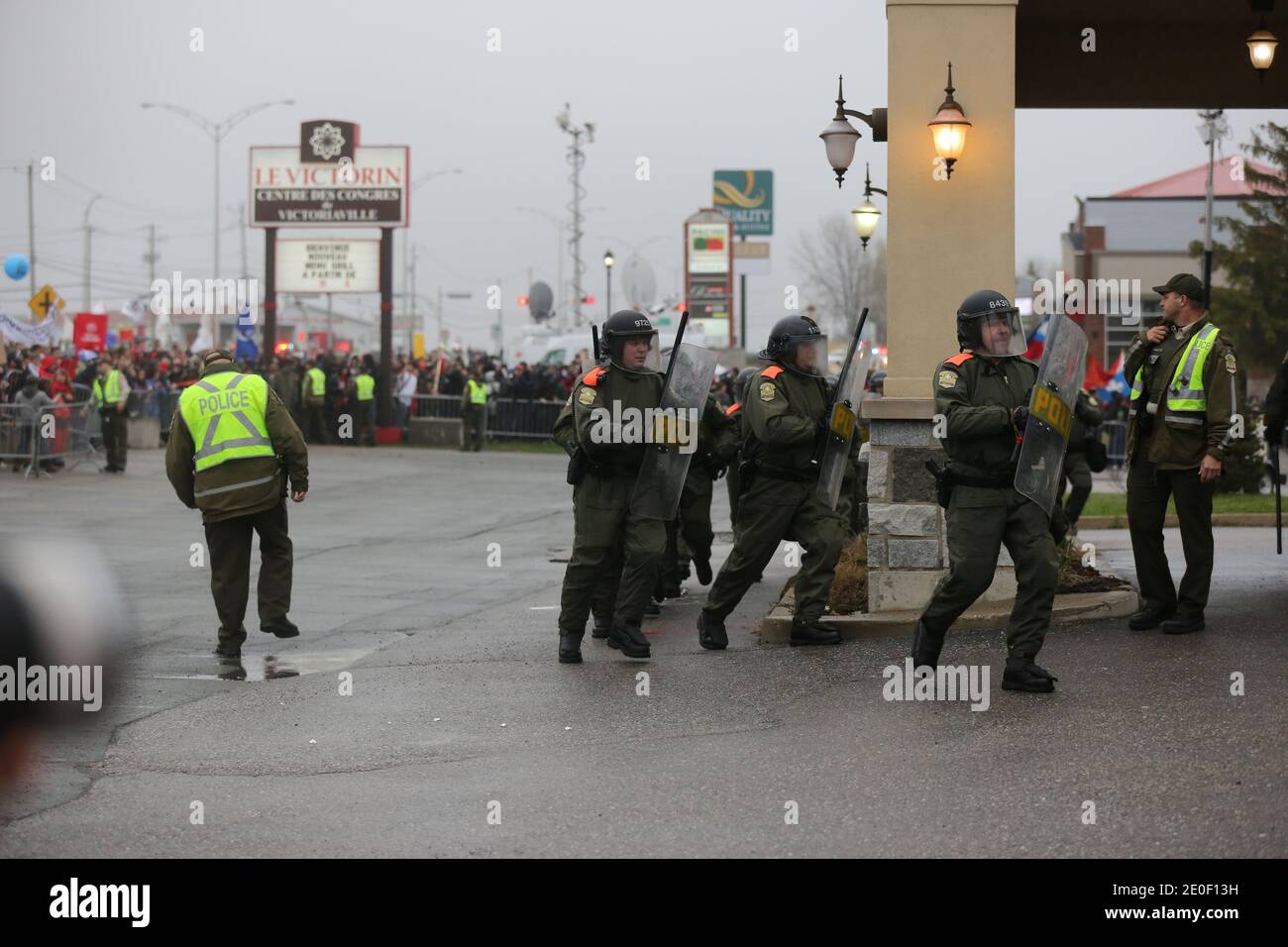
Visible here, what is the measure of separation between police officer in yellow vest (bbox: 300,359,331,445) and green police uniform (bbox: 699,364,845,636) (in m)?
23.2

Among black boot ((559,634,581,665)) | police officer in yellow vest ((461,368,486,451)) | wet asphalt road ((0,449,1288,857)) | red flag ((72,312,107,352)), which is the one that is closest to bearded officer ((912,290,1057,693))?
wet asphalt road ((0,449,1288,857))

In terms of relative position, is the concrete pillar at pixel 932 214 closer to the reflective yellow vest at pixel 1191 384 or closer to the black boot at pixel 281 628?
the reflective yellow vest at pixel 1191 384

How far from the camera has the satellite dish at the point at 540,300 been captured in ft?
213

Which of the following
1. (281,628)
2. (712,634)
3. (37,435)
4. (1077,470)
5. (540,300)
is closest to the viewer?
(712,634)

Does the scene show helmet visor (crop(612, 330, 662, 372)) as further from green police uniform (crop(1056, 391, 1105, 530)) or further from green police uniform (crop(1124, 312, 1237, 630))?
green police uniform (crop(1056, 391, 1105, 530))

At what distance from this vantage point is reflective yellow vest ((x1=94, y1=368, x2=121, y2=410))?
23859 mm

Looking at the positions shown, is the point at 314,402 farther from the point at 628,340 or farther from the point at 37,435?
the point at 628,340

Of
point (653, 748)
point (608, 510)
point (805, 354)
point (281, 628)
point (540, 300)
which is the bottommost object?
point (653, 748)

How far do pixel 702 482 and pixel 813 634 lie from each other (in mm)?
2592

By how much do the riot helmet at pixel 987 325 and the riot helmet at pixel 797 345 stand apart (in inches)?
54.8

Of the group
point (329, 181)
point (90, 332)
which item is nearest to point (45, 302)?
point (90, 332)

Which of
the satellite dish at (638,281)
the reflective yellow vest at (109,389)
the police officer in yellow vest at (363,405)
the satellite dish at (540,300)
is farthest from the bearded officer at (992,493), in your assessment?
the satellite dish at (540,300)

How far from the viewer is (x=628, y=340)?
920cm

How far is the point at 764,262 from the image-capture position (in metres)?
55.6
